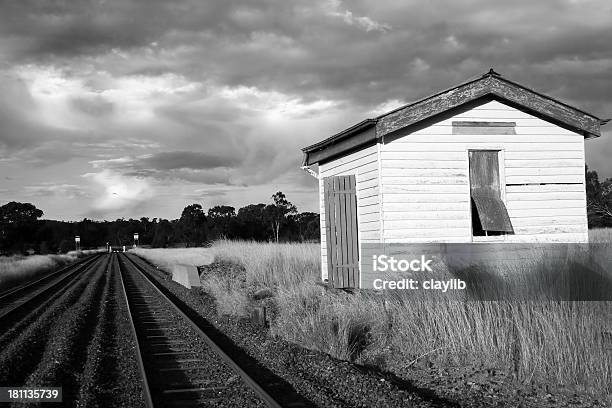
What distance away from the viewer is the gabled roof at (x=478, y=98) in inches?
397

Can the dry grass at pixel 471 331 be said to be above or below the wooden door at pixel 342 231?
below

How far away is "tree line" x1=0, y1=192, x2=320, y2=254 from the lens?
217 feet

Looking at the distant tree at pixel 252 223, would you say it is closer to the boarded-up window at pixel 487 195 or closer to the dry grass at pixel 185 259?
the dry grass at pixel 185 259

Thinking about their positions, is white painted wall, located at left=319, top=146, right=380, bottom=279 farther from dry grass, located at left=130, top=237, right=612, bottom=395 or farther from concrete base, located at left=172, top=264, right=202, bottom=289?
concrete base, located at left=172, top=264, right=202, bottom=289

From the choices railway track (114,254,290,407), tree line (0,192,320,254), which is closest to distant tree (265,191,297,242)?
tree line (0,192,320,254)

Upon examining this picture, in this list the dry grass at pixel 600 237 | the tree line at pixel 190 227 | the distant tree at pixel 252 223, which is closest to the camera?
the dry grass at pixel 600 237

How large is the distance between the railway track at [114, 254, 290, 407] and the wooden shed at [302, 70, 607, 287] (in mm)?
3533

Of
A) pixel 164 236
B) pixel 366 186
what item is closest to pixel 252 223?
pixel 164 236

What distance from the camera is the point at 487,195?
1044cm

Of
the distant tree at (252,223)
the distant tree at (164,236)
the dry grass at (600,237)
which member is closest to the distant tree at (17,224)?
the distant tree at (164,236)

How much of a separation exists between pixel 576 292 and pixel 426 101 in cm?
411

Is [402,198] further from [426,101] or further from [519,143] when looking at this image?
[519,143]

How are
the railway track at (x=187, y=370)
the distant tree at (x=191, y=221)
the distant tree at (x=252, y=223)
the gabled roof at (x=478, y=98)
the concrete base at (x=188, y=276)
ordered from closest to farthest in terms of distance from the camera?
the railway track at (x=187, y=370) < the gabled roof at (x=478, y=98) < the concrete base at (x=188, y=276) < the distant tree at (x=252, y=223) < the distant tree at (x=191, y=221)

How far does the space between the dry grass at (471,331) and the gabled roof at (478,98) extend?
9.21 feet
